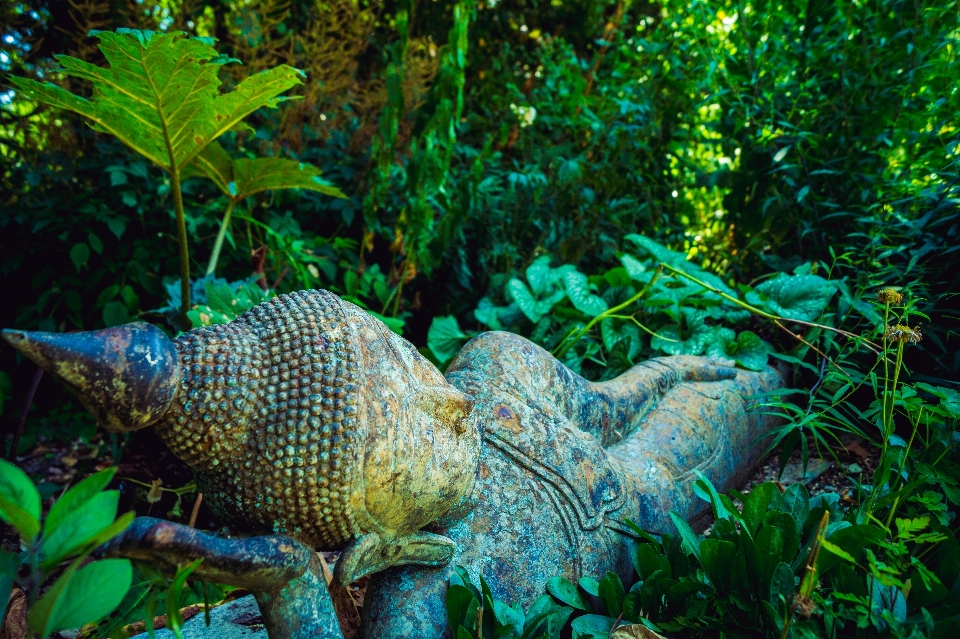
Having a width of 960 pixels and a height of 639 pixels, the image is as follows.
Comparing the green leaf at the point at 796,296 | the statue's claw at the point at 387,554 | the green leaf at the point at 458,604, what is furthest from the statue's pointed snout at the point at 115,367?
the green leaf at the point at 796,296

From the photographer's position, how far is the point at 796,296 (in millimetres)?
2842

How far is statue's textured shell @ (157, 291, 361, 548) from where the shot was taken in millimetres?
1220

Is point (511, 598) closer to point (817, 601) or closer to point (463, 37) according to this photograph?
point (817, 601)

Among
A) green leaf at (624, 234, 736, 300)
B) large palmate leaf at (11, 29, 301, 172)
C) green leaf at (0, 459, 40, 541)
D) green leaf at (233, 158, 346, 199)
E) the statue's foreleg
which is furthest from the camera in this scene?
green leaf at (624, 234, 736, 300)

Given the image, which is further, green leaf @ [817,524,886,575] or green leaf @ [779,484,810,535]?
green leaf @ [779,484,810,535]

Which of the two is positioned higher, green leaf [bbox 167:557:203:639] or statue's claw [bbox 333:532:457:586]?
green leaf [bbox 167:557:203:639]

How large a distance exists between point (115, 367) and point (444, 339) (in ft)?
6.43

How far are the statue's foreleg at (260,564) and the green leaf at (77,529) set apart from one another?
172mm

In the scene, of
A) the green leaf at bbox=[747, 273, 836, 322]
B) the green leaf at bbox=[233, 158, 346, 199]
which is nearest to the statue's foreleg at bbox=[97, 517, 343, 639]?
the green leaf at bbox=[233, 158, 346, 199]

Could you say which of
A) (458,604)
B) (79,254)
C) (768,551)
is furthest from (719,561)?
(79,254)

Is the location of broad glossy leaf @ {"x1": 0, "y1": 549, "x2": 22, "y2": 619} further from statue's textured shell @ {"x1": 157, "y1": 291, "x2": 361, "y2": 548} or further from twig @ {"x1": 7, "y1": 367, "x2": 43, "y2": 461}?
twig @ {"x1": 7, "y1": 367, "x2": 43, "y2": 461}

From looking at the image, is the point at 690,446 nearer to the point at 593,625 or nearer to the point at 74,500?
the point at 593,625

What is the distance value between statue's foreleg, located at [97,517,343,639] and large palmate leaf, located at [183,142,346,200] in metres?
1.46

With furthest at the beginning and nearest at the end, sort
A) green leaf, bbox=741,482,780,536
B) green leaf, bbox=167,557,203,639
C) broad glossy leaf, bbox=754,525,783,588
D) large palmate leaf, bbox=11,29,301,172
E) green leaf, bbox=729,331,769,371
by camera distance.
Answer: green leaf, bbox=729,331,769,371 → large palmate leaf, bbox=11,29,301,172 → green leaf, bbox=741,482,780,536 → broad glossy leaf, bbox=754,525,783,588 → green leaf, bbox=167,557,203,639
